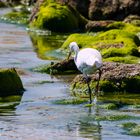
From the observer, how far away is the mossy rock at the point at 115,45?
21.5 m

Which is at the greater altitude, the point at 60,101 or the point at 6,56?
the point at 60,101

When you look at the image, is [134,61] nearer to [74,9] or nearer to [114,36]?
[114,36]

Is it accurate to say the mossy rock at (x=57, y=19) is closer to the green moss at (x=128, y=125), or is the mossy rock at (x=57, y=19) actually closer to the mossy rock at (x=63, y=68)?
the mossy rock at (x=63, y=68)

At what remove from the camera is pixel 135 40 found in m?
25.5

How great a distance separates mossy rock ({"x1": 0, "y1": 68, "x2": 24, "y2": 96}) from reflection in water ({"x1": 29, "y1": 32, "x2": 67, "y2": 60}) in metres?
7.30

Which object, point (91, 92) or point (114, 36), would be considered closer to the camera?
point (91, 92)

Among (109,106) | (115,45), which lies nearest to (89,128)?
(109,106)

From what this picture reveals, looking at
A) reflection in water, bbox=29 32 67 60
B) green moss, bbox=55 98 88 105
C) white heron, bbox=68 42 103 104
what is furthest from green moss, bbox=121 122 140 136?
Result: reflection in water, bbox=29 32 67 60

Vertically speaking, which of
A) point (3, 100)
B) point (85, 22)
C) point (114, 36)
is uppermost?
point (3, 100)

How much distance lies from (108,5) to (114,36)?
1138 cm

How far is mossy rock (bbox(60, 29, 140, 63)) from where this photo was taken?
21.5 metres

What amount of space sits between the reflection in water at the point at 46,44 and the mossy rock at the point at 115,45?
72 centimetres

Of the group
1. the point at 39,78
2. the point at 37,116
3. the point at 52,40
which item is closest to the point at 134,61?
the point at 39,78

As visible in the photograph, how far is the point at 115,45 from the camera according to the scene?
77.8ft
